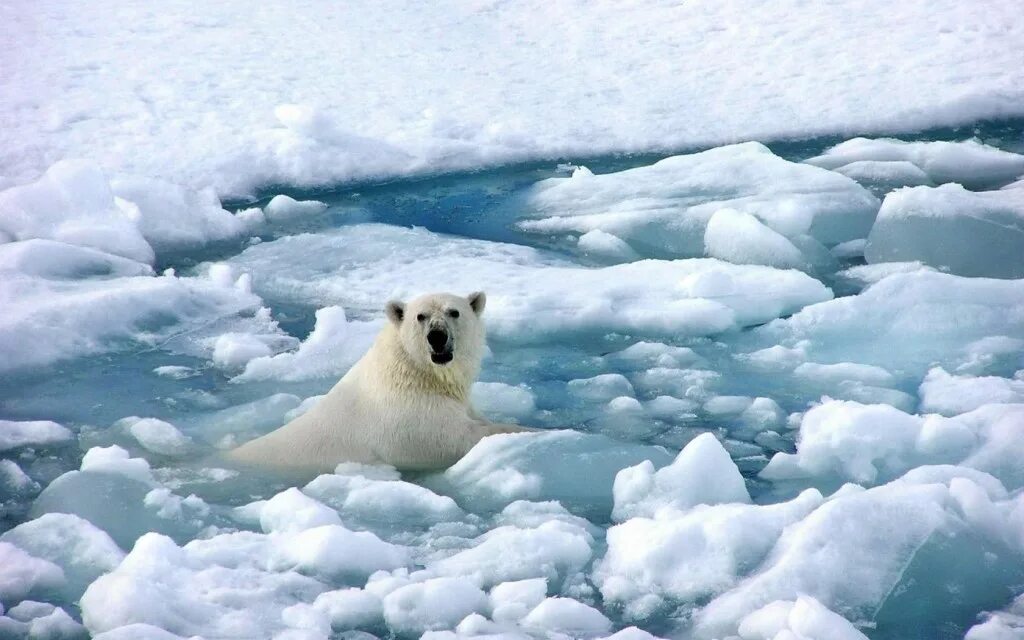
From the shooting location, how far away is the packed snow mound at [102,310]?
5.22 meters


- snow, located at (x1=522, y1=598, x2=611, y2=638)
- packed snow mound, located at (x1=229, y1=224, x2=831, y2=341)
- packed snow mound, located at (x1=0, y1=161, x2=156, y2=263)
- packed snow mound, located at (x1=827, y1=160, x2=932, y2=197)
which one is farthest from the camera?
packed snow mound, located at (x1=827, y1=160, x2=932, y2=197)

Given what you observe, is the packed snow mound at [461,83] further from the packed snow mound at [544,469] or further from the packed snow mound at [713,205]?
the packed snow mound at [544,469]

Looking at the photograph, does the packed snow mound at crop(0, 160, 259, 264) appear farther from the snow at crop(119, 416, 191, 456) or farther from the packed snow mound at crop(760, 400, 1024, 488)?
the packed snow mound at crop(760, 400, 1024, 488)

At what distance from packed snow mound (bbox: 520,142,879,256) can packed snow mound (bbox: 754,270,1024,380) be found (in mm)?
874

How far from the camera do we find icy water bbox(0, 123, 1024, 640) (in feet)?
10.1

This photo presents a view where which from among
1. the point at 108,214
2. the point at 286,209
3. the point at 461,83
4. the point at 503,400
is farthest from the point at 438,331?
the point at 461,83

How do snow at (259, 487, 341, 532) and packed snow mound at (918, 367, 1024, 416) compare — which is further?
packed snow mound at (918, 367, 1024, 416)

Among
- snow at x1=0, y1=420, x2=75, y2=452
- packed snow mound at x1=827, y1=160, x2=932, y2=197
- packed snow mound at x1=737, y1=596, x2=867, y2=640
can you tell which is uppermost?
packed snow mound at x1=737, y1=596, x2=867, y2=640

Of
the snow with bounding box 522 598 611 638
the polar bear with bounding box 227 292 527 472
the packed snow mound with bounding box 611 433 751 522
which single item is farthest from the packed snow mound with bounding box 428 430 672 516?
the snow with bounding box 522 598 611 638

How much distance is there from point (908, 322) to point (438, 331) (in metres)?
2.02

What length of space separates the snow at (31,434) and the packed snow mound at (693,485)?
81.7 inches

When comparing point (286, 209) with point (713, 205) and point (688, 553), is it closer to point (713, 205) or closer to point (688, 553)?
point (713, 205)

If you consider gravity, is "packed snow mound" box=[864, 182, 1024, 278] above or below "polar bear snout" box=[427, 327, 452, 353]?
below

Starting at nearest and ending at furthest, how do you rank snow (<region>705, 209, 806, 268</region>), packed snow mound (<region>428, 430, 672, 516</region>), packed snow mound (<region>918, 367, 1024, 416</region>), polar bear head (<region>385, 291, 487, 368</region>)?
packed snow mound (<region>428, 430, 672, 516</region>) → packed snow mound (<region>918, 367, 1024, 416</region>) → polar bear head (<region>385, 291, 487, 368</region>) → snow (<region>705, 209, 806, 268</region>)
